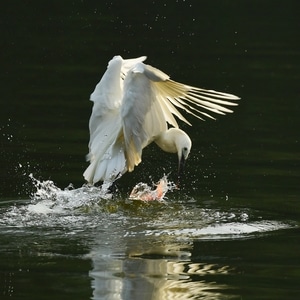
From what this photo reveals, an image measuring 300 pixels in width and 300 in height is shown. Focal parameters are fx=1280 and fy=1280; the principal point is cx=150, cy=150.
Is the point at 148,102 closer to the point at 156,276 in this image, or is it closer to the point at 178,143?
the point at 178,143

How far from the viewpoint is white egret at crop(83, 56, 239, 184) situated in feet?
38.5

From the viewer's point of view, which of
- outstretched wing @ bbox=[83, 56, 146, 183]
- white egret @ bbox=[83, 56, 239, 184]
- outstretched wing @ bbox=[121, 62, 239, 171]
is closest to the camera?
outstretched wing @ bbox=[121, 62, 239, 171]

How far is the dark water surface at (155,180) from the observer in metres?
9.42

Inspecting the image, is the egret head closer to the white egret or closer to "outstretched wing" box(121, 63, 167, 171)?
the white egret

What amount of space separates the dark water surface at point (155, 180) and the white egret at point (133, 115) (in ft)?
1.34

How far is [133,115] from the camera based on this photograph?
11828 mm

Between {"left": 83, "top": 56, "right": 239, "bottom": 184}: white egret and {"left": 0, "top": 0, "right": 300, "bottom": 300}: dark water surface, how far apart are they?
41cm

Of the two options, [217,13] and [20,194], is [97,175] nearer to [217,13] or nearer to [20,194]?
[20,194]

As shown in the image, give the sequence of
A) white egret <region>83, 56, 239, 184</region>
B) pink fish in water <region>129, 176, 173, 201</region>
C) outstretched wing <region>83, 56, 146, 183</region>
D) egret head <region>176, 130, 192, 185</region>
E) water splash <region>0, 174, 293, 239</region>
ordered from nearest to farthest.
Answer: water splash <region>0, 174, 293, 239</region> → white egret <region>83, 56, 239, 184</region> → outstretched wing <region>83, 56, 146, 183</region> → pink fish in water <region>129, 176, 173, 201</region> → egret head <region>176, 130, 192, 185</region>

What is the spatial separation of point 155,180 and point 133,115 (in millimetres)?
2315

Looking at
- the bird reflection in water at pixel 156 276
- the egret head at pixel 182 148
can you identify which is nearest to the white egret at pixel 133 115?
the egret head at pixel 182 148

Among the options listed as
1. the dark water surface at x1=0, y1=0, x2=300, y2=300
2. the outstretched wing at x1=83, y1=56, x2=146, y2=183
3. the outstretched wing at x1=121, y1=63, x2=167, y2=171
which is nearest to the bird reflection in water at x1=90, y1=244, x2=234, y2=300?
the dark water surface at x1=0, y1=0, x2=300, y2=300

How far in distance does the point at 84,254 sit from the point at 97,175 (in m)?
2.42

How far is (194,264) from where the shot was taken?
982 cm
